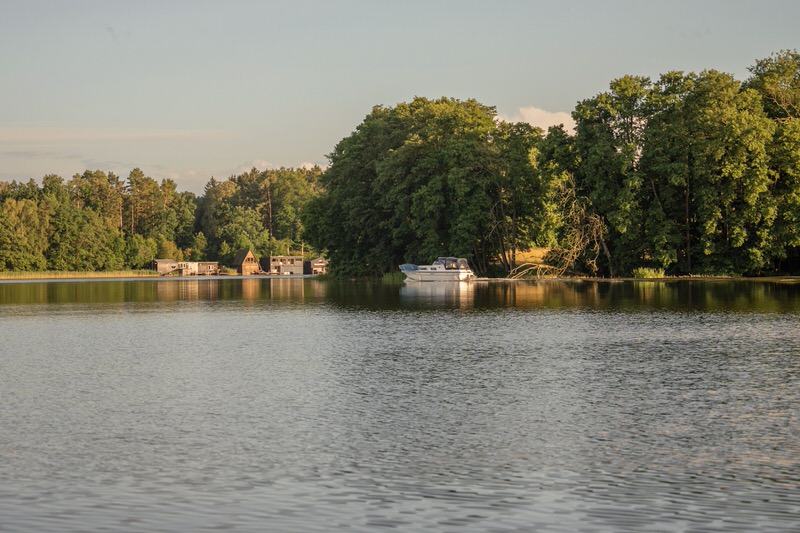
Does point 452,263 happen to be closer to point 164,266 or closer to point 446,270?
point 446,270

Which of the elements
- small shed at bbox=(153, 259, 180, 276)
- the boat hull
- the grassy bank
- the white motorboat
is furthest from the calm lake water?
small shed at bbox=(153, 259, 180, 276)

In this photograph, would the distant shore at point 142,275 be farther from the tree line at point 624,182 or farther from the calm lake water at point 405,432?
the calm lake water at point 405,432

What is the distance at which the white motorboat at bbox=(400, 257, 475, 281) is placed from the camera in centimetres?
8688

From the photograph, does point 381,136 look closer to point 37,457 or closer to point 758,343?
point 758,343

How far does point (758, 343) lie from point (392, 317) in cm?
1747

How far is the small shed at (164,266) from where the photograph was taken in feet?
635

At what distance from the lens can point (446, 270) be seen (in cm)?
8719

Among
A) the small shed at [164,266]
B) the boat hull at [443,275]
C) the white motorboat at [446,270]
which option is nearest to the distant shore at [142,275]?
the boat hull at [443,275]

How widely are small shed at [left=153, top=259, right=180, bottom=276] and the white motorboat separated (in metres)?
116

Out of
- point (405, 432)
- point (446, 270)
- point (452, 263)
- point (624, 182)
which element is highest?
point (624, 182)

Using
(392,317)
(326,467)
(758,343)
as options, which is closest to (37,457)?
(326,467)

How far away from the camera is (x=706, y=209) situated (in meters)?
72.9

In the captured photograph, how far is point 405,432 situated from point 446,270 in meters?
73.1

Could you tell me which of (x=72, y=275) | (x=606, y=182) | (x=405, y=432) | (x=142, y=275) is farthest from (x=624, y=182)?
(x=142, y=275)
